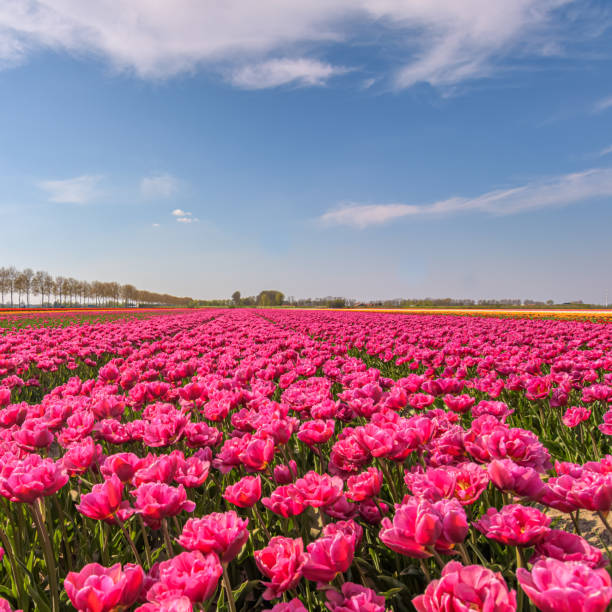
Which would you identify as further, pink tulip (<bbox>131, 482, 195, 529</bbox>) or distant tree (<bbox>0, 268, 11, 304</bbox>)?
distant tree (<bbox>0, 268, 11, 304</bbox>)

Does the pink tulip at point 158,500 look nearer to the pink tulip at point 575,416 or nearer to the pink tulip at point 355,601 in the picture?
the pink tulip at point 355,601

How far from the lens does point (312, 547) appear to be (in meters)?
1.34

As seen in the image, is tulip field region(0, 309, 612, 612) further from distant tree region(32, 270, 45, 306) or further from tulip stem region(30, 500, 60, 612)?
distant tree region(32, 270, 45, 306)

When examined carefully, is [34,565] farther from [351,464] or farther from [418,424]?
[418,424]

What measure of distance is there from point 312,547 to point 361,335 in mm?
8706

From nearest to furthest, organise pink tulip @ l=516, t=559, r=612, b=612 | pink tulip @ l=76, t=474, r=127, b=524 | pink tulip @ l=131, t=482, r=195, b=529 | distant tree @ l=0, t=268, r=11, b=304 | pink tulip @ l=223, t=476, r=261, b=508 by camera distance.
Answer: pink tulip @ l=516, t=559, r=612, b=612 → pink tulip @ l=131, t=482, r=195, b=529 → pink tulip @ l=76, t=474, r=127, b=524 → pink tulip @ l=223, t=476, r=261, b=508 → distant tree @ l=0, t=268, r=11, b=304

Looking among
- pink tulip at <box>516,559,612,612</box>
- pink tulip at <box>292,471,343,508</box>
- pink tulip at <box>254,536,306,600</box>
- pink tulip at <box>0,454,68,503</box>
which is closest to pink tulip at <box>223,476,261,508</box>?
pink tulip at <box>292,471,343,508</box>

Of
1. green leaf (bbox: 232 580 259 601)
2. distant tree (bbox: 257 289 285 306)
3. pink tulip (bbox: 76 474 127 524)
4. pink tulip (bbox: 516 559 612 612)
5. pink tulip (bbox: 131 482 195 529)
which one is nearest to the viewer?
pink tulip (bbox: 516 559 612 612)

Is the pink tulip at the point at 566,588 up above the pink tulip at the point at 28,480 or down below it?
above

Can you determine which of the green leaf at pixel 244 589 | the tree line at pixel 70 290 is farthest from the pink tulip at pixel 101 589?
the tree line at pixel 70 290

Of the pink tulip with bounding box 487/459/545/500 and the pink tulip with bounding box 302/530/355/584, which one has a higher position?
the pink tulip with bounding box 487/459/545/500

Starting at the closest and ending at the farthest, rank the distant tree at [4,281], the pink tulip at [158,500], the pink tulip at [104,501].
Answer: the pink tulip at [158,500] < the pink tulip at [104,501] < the distant tree at [4,281]

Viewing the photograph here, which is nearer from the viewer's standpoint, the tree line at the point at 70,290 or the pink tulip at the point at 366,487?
the pink tulip at the point at 366,487

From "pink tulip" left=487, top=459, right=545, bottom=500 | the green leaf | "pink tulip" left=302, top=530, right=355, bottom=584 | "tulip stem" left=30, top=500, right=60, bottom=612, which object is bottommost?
the green leaf
